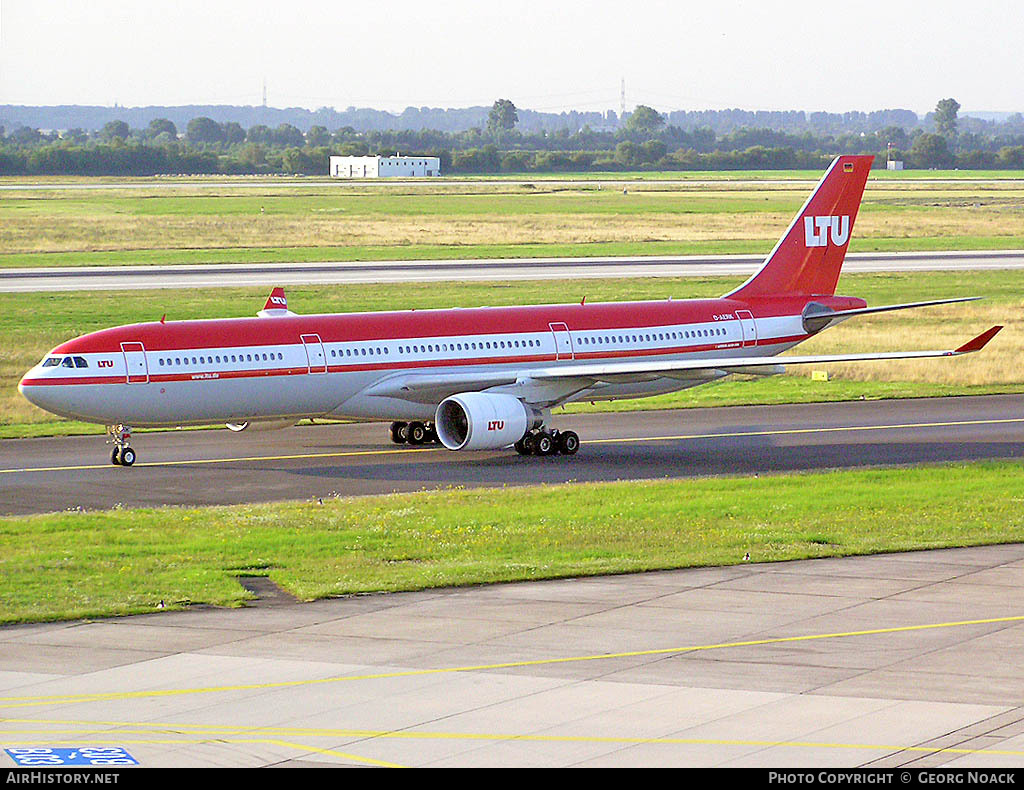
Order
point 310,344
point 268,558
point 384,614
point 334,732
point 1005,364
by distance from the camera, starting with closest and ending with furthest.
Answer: point 334,732
point 384,614
point 268,558
point 310,344
point 1005,364

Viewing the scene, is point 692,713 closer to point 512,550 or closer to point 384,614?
point 384,614

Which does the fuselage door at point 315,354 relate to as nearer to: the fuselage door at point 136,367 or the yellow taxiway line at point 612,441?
the yellow taxiway line at point 612,441

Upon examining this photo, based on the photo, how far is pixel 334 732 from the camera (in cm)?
1812

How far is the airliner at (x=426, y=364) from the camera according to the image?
4006cm

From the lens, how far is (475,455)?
44.7 metres

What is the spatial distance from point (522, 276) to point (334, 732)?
7822cm

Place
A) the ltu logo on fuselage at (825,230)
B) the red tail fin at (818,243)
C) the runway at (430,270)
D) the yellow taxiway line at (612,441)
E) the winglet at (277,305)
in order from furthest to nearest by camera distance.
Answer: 1. the runway at (430,270)
2. the ltu logo on fuselage at (825,230)
3. the red tail fin at (818,243)
4. the winglet at (277,305)
5. the yellow taxiway line at (612,441)

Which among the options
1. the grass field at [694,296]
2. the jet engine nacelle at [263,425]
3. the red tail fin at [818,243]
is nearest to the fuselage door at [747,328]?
the red tail fin at [818,243]

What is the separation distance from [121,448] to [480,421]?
931 cm

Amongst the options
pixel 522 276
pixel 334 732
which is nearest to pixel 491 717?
pixel 334 732

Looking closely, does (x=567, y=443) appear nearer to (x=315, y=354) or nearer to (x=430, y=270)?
(x=315, y=354)

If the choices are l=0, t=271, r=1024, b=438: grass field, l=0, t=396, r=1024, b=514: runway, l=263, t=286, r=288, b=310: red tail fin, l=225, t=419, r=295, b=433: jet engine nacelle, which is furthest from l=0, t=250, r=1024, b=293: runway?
l=225, t=419, r=295, b=433: jet engine nacelle

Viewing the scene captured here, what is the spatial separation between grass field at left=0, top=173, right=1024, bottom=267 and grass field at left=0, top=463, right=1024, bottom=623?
76.2m

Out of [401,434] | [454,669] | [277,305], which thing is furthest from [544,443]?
[454,669]
